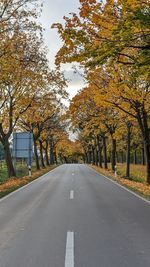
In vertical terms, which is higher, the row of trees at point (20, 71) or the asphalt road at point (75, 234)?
the row of trees at point (20, 71)

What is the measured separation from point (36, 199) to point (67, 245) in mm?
8610

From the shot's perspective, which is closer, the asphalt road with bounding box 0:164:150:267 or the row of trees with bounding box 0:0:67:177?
the asphalt road with bounding box 0:164:150:267

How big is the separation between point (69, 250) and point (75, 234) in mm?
1476

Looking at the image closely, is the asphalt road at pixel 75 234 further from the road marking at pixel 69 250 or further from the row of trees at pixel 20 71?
the row of trees at pixel 20 71

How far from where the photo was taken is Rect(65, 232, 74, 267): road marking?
6.13 meters

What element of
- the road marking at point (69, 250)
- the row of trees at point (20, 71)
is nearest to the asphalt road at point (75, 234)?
the road marking at point (69, 250)

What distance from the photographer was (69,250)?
7.01 m

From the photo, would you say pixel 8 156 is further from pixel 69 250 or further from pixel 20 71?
pixel 69 250

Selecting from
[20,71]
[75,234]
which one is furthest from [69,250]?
[20,71]

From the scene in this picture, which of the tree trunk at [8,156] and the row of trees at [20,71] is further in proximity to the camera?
the tree trunk at [8,156]

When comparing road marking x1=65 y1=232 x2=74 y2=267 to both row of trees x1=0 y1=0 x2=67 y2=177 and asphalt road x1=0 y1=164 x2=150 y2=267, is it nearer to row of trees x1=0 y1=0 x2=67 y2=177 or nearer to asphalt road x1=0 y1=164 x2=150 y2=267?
asphalt road x1=0 y1=164 x2=150 y2=267

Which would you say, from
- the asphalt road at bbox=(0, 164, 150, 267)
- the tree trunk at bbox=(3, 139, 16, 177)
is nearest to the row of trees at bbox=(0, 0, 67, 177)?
the tree trunk at bbox=(3, 139, 16, 177)

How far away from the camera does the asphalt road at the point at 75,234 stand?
6371 mm

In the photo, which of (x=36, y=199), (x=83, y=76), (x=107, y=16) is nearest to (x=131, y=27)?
(x=107, y=16)
